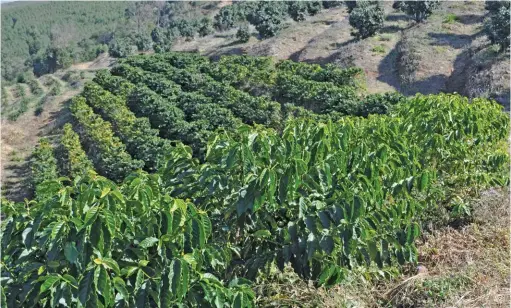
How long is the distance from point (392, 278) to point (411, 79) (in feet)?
56.2

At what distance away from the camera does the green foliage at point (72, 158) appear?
47.2 feet

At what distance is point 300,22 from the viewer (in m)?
34.5

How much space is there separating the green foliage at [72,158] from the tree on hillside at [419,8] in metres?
18.9

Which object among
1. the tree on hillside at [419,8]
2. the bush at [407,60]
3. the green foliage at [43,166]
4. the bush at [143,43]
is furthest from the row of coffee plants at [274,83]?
the bush at [143,43]

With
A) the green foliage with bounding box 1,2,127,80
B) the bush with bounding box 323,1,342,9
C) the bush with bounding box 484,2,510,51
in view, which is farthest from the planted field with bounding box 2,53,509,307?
the green foliage with bounding box 1,2,127,80

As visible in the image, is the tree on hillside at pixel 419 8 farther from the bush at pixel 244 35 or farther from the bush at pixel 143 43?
the bush at pixel 143 43

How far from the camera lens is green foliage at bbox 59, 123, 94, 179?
14.4 m

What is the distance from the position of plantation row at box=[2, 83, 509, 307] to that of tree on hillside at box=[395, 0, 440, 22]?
2236cm

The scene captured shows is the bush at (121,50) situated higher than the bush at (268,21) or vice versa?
the bush at (268,21)

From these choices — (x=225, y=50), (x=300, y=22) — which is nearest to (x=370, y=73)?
(x=225, y=50)

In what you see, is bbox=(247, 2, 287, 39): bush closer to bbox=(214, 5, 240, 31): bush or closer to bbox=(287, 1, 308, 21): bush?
bbox=(287, 1, 308, 21): bush

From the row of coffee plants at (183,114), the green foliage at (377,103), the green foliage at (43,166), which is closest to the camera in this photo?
the green foliage at (43,166)

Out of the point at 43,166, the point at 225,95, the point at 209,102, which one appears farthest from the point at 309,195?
the point at 225,95

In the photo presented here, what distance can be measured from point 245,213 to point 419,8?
26.1 m
